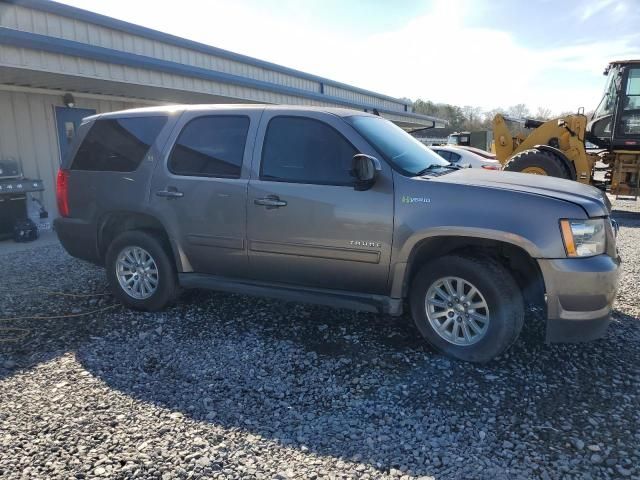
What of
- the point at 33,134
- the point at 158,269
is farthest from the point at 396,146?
the point at 33,134

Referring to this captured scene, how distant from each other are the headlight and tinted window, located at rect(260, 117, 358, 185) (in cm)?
163

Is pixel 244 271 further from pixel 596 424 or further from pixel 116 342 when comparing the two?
pixel 596 424

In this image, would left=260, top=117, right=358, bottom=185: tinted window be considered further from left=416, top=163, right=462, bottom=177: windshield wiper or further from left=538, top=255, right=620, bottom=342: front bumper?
left=538, top=255, right=620, bottom=342: front bumper

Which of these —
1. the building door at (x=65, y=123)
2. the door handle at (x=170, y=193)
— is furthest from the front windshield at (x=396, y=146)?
the building door at (x=65, y=123)

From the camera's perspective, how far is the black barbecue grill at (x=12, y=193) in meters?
8.25

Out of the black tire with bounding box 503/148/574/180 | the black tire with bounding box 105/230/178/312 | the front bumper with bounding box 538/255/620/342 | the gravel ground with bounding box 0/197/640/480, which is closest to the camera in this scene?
the gravel ground with bounding box 0/197/640/480

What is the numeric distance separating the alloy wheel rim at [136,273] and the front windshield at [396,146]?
2468mm

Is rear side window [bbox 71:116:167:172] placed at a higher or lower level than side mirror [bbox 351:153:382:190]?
higher

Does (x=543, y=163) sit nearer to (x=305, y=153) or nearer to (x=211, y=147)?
(x=305, y=153)

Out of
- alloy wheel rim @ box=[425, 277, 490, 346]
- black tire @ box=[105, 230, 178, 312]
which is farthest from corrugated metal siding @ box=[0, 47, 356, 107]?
Result: alloy wheel rim @ box=[425, 277, 490, 346]

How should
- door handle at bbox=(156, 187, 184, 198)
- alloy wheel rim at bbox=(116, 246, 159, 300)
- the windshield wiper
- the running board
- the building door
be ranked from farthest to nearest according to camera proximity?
the building door < alloy wheel rim at bbox=(116, 246, 159, 300) < door handle at bbox=(156, 187, 184, 198) < the windshield wiper < the running board

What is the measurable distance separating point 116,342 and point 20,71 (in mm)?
5572

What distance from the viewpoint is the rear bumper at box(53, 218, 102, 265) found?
4.99 metres

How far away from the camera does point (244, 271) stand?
439 centimetres
